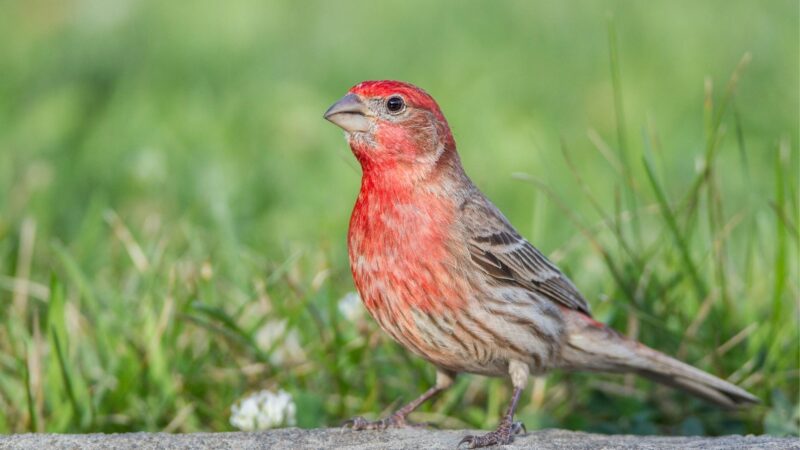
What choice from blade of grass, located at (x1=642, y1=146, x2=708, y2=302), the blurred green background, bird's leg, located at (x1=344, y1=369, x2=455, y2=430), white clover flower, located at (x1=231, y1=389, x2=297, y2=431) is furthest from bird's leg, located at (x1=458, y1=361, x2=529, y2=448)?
blade of grass, located at (x1=642, y1=146, x2=708, y2=302)

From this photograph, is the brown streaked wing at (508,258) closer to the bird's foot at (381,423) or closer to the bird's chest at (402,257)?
the bird's chest at (402,257)

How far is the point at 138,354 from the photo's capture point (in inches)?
185

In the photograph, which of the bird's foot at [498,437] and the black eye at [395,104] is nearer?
the bird's foot at [498,437]

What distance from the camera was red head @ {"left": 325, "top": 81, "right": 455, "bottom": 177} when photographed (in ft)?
14.1

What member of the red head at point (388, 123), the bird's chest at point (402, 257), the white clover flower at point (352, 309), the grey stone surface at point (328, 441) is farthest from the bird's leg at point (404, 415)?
the red head at point (388, 123)

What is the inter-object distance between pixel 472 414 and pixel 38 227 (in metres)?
2.67

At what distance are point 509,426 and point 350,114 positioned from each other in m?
1.20

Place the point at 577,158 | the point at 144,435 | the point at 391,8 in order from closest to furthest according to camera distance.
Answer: the point at 144,435, the point at 577,158, the point at 391,8

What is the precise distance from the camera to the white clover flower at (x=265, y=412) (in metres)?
4.39

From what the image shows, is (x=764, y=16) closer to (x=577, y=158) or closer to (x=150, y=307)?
(x=577, y=158)

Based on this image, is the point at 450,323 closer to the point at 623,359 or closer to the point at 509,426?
the point at 509,426

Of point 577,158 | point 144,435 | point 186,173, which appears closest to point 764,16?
point 577,158

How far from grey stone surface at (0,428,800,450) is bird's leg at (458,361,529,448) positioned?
0.05 meters

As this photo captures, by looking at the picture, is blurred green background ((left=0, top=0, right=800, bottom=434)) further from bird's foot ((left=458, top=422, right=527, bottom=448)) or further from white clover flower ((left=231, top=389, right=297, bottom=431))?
bird's foot ((left=458, top=422, right=527, bottom=448))
